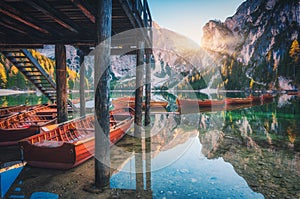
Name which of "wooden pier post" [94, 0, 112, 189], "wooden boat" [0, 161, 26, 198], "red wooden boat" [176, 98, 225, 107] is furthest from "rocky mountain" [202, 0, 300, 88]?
"wooden boat" [0, 161, 26, 198]

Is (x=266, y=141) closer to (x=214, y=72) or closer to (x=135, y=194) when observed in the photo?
(x=135, y=194)

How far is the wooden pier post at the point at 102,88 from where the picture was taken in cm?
490

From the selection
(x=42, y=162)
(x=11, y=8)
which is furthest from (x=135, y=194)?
(x=11, y=8)

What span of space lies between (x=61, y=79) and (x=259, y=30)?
162925mm

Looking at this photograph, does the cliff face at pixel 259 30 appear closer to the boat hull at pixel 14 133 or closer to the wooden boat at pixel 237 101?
the wooden boat at pixel 237 101

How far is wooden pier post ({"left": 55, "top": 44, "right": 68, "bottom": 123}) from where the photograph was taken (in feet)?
29.9

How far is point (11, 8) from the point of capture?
5844mm

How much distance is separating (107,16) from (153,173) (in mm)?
4897

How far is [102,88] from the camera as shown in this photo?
Result: 4984mm

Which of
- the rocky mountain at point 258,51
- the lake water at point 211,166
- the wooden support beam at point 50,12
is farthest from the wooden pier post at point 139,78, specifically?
the rocky mountain at point 258,51

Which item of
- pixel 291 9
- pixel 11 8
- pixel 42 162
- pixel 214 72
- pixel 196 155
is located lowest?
pixel 196 155

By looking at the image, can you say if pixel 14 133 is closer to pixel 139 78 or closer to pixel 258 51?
pixel 139 78

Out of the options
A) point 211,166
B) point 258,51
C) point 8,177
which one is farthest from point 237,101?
point 258,51

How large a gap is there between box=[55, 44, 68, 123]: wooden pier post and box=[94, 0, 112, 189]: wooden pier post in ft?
16.4
